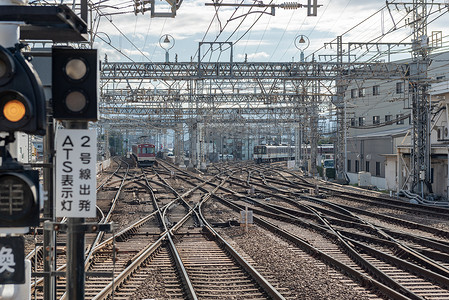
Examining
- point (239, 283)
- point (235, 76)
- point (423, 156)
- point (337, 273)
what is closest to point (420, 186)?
point (423, 156)

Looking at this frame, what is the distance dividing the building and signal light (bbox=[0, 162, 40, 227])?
15.5 metres

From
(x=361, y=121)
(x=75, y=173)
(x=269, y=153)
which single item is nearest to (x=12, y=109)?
(x=75, y=173)

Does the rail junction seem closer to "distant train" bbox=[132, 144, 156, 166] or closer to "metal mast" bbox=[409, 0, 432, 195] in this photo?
"metal mast" bbox=[409, 0, 432, 195]

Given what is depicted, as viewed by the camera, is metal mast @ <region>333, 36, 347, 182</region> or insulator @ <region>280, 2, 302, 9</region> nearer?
insulator @ <region>280, 2, 302, 9</region>

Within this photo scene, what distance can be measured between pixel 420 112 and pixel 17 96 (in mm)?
20719

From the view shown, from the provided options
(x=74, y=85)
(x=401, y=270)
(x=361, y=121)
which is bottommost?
(x=401, y=270)

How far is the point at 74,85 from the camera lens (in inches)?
130

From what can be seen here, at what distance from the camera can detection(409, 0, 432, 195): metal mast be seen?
21.2 metres

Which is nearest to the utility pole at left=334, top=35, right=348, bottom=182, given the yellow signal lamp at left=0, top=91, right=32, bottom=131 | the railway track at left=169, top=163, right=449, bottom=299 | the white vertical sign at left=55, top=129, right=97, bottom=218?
the railway track at left=169, top=163, right=449, bottom=299

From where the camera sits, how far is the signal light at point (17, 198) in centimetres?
297

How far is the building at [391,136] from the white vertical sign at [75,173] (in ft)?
49.1

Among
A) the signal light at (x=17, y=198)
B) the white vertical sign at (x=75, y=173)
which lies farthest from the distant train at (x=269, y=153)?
the signal light at (x=17, y=198)

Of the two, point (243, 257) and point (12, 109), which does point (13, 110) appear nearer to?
point (12, 109)

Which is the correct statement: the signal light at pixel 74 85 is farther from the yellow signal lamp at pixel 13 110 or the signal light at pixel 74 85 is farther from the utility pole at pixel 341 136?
the utility pole at pixel 341 136
